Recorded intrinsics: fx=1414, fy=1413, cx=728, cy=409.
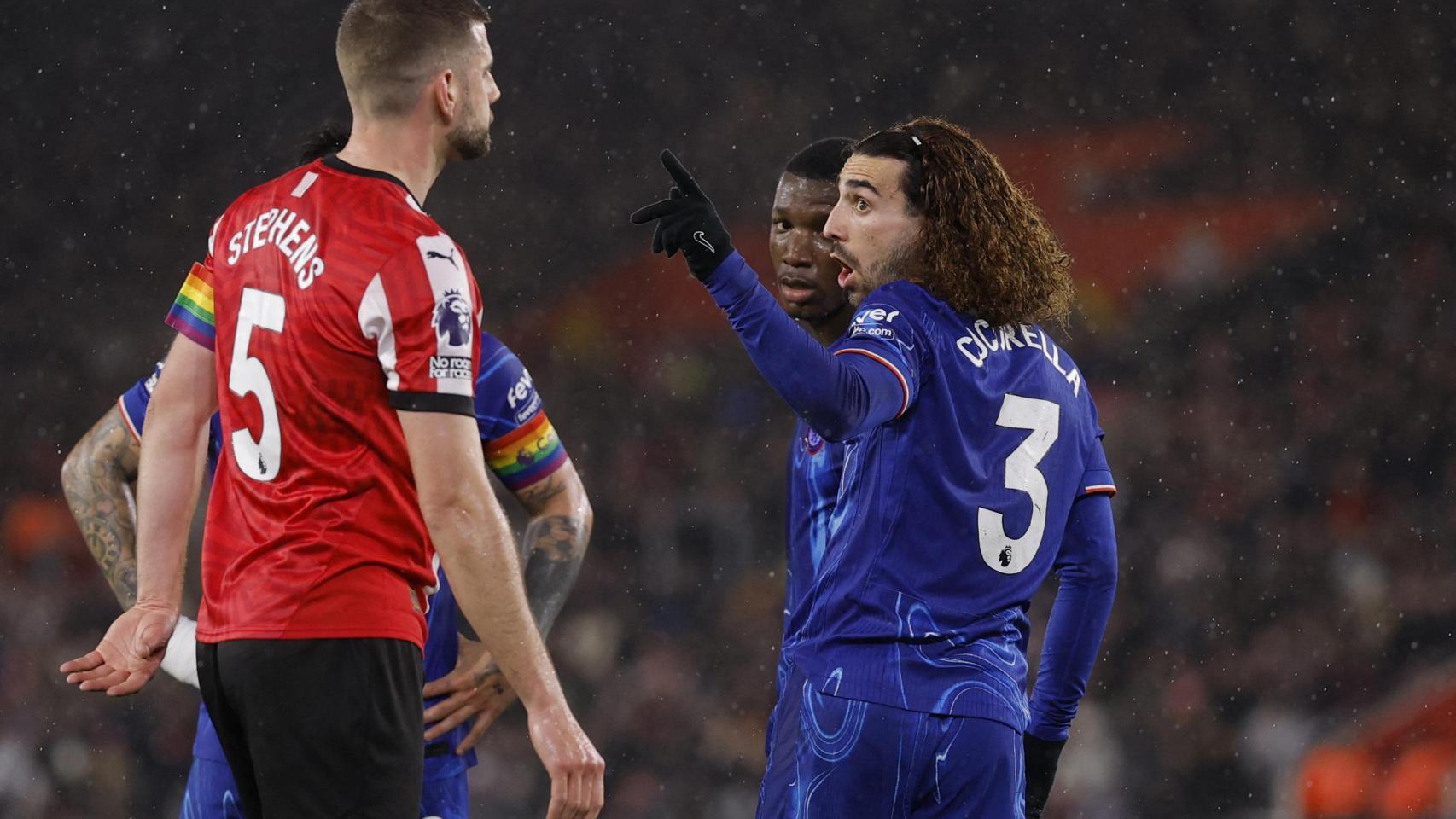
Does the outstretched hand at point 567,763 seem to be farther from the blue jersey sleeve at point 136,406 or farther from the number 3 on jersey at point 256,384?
the blue jersey sleeve at point 136,406

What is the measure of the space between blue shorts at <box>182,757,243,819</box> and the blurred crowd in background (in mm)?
5035

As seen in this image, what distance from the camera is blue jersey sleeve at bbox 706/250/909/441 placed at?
2.06 metres

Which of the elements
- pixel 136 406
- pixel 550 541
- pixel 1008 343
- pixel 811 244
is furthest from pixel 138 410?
pixel 1008 343

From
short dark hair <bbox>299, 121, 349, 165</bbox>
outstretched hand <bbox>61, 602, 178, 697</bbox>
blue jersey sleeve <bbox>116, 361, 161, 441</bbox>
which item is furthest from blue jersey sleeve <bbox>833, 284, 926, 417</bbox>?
blue jersey sleeve <bbox>116, 361, 161, 441</bbox>

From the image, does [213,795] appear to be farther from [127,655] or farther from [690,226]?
[690,226]

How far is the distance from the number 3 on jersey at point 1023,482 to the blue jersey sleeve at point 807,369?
9.8 inches

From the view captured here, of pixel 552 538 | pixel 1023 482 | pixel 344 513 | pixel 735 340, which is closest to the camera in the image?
pixel 344 513

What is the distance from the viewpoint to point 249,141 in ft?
28.3

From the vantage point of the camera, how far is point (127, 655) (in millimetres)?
2061

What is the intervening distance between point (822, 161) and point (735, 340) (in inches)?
225

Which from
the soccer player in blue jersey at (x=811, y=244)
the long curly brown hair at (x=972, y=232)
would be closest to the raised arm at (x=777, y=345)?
the long curly brown hair at (x=972, y=232)

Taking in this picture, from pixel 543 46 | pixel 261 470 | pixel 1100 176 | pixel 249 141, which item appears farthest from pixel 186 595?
pixel 261 470

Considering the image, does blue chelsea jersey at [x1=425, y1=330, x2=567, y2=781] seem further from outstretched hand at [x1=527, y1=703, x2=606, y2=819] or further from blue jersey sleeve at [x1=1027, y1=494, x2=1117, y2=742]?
blue jersey sleeve at [x1=1027, y1=494, x2=1117, y2=742]

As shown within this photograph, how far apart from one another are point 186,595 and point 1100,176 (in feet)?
19.7
